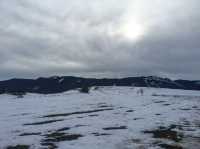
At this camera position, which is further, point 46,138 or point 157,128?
point 157,128

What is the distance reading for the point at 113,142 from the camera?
26422 mm

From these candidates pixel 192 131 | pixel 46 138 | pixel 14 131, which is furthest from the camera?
pixel 14 131

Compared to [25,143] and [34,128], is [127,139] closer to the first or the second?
[25,143]

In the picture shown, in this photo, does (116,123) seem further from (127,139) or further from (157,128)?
(127,139)

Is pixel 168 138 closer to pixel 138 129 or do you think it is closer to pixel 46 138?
pixel 138 129

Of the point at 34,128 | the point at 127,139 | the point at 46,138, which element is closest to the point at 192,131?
the point at 127,139

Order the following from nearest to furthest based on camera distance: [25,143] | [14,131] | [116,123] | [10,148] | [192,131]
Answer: [10,148] < [25,143] < [192,131] < [14,131] < [116,123]

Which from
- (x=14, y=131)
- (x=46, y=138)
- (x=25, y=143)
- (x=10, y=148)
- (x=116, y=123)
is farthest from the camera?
(x=116, y=123)

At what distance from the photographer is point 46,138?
29.2 meters

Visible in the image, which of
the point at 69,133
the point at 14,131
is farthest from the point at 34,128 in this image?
the point at 69,133

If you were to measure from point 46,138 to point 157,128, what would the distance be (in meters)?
12.3

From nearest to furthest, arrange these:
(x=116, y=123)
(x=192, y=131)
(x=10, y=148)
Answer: (x=10, y=148), (x=192, y=131), (x=116, y=123)

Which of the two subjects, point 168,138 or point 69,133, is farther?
point 69,133

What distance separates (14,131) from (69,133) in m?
6.45
